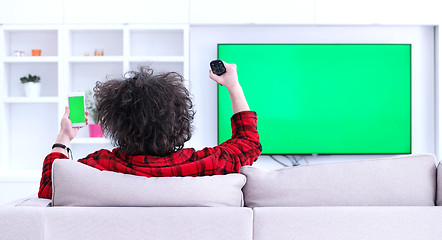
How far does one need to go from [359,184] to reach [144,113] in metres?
0.54

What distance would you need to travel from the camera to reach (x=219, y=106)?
4.04 m

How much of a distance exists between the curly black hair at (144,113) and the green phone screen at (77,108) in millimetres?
355

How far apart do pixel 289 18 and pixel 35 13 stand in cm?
208

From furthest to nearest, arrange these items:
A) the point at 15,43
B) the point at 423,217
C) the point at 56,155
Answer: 1. the point at 15,43
2. the point at 56,155
3. the point at 423,217

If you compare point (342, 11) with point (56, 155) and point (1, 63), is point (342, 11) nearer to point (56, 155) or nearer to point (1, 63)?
point (1, 63)

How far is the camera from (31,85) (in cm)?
407

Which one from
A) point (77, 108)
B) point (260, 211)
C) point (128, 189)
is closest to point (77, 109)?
point (77, 108)

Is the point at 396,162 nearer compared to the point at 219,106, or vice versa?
the point at 396,162

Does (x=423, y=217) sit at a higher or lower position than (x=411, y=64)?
lower

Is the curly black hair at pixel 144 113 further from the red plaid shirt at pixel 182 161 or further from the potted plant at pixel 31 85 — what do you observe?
the potted plant at pixel 31 85

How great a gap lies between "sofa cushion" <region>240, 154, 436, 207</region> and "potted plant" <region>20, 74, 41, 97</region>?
3411mm

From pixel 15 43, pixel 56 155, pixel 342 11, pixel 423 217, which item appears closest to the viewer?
pixel 423 217

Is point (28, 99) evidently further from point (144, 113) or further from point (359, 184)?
point (359, 184)

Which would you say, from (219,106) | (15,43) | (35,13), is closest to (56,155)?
(219,106)
